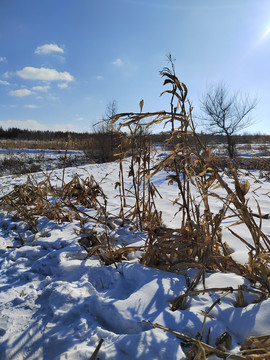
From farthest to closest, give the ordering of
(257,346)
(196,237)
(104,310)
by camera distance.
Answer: (196,237), (104,310), (257,346)

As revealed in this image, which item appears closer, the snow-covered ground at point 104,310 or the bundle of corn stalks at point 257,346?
the bundle of corn stalks at point 257,346

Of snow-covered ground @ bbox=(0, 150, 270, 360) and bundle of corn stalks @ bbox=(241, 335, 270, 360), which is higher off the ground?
bundle of corn stalks @ bbox=(241, 335, 270, 360)

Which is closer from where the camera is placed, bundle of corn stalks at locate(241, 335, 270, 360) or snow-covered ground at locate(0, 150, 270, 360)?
bundle of corn stalks at locate(241, 335, 270, 360)

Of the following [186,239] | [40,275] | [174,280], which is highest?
[186,239]

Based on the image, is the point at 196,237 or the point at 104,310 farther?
the point at 196,237

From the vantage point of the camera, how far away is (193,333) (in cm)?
66

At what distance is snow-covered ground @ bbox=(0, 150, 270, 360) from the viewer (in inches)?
25.8

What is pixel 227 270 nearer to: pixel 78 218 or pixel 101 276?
pixel 101 276

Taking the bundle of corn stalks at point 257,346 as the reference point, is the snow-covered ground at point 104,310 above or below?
below

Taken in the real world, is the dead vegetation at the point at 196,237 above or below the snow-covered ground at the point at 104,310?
above

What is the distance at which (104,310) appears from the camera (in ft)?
2.64

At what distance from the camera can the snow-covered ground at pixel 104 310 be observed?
0.65 m

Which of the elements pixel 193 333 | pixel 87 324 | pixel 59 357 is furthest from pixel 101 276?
pixel 193 333

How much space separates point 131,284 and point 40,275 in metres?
0.53
